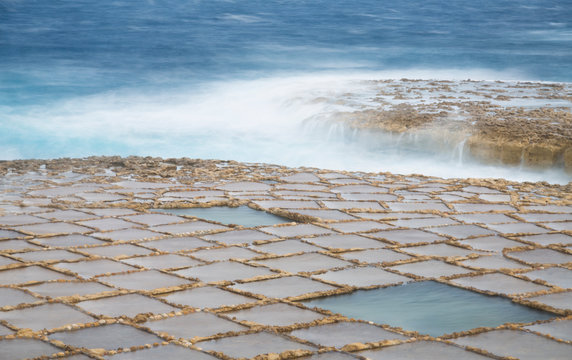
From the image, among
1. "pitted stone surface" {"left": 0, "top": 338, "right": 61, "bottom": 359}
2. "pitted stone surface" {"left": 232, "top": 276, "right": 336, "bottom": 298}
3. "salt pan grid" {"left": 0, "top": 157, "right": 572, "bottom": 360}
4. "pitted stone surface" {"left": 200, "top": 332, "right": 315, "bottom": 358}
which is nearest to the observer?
"pitted stone surface" {"left": 0, "top": 338, "right": 61, "bottom": 359}

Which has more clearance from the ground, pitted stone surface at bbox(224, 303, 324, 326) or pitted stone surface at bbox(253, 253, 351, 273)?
A: pitted stone surface at bbox(253, 253, 351, 273)

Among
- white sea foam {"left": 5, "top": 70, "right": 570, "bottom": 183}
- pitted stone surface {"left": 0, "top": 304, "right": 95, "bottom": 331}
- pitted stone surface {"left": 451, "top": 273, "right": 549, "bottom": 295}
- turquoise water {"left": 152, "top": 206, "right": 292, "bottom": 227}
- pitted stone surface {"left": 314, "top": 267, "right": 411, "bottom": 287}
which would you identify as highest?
white sea foam {"left": 5, "top": 70, "right": 570, "bottom": 183}

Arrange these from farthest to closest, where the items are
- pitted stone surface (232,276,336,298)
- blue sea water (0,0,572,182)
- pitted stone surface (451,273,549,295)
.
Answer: blue sea water (0,0,572,182) → pitted stone surface (451,273,549,295) → pitted stone surface (232,276,336,298)

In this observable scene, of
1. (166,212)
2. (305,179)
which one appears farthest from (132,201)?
(305,179)

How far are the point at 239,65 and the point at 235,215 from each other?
15.3 meters

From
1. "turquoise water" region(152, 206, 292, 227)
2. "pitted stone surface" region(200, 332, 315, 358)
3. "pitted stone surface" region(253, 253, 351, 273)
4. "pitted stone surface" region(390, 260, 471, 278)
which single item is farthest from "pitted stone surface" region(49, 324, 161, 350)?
"turquoise water" region(152, 206, 292, 227)

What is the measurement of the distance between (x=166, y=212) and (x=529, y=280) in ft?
8.95

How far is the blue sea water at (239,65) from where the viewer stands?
40.1ft

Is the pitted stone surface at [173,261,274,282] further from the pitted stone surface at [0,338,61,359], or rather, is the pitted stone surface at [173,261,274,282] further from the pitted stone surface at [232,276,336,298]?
the pitted stone surface at [0,338,61,359]

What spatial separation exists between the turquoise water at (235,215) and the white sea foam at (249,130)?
4.39 metres

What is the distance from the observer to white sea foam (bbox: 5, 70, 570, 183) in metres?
9.93

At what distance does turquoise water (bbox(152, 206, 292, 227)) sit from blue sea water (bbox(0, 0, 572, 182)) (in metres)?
4.42

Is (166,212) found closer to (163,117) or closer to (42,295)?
(42,295)

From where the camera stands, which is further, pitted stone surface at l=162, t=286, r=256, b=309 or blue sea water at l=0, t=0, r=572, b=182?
blue sea water at l=0, t=0, r=572, b=182
